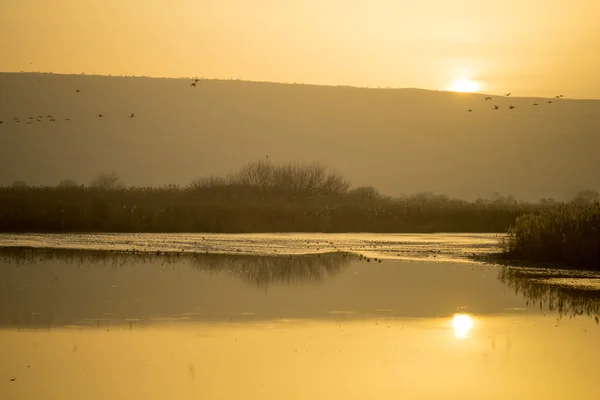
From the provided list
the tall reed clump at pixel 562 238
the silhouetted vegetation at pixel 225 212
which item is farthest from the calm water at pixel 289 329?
the silhouetted vegetation at pixel 225 212

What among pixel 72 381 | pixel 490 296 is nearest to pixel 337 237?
pixel 490 296

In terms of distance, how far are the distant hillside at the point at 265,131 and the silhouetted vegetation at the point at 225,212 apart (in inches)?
1897

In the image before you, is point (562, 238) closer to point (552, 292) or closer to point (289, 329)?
point (552, 292)

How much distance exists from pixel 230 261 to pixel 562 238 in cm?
833

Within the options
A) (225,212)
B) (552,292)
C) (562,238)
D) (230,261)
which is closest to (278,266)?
(230,261)

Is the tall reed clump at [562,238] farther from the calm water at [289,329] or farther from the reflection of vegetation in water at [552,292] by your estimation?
the calm water at [289,329]

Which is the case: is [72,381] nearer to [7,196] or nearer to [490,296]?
[490,296]

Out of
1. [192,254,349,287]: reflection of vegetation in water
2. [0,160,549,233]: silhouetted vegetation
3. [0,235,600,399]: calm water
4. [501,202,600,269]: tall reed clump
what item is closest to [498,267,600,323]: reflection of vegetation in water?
[0,235,600,399]: calm water

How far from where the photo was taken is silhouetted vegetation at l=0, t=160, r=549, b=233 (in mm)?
40375

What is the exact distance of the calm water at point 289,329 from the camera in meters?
11.7

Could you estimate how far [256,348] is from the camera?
13.7m

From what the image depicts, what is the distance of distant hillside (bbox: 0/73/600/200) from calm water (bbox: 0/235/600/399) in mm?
79768

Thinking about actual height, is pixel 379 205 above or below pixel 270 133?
below

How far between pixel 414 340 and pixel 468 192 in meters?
92.9
